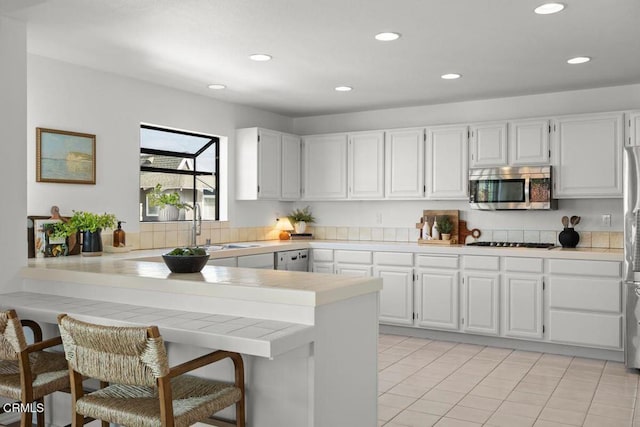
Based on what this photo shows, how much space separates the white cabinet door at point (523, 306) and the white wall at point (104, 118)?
3.29 metres

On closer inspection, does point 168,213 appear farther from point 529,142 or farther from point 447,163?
point 529,142

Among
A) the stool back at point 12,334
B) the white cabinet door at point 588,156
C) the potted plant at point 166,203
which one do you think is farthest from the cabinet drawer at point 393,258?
the stool back at point 12,334

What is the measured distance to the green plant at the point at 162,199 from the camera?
514 cm

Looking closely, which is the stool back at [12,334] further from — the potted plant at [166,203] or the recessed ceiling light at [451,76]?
the recessed ceiling light at [451,76]

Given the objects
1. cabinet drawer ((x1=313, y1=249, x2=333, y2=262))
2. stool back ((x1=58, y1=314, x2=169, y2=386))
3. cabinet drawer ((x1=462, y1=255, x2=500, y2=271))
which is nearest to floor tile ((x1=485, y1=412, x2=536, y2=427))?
cabinet drawer ((x1=462, y1=255, x2=500, y2=271))

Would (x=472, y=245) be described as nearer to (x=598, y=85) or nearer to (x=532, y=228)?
(x=532, y=228)

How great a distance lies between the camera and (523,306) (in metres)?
5.03

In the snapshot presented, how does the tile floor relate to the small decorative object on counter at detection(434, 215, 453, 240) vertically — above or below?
below

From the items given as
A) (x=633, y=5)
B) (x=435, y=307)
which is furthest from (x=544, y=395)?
(x=633, y=5)

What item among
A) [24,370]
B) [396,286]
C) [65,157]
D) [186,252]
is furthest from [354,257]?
[24,370]

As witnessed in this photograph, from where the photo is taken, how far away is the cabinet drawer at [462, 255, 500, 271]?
16.9ft

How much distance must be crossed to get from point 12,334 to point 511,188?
4.34 metres

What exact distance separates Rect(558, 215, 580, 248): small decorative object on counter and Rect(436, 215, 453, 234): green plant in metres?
1.06

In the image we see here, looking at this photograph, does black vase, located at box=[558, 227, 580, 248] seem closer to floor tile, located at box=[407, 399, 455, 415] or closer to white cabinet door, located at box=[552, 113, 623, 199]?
white cabinet door, located at box=[552, 113, 623, 199]
